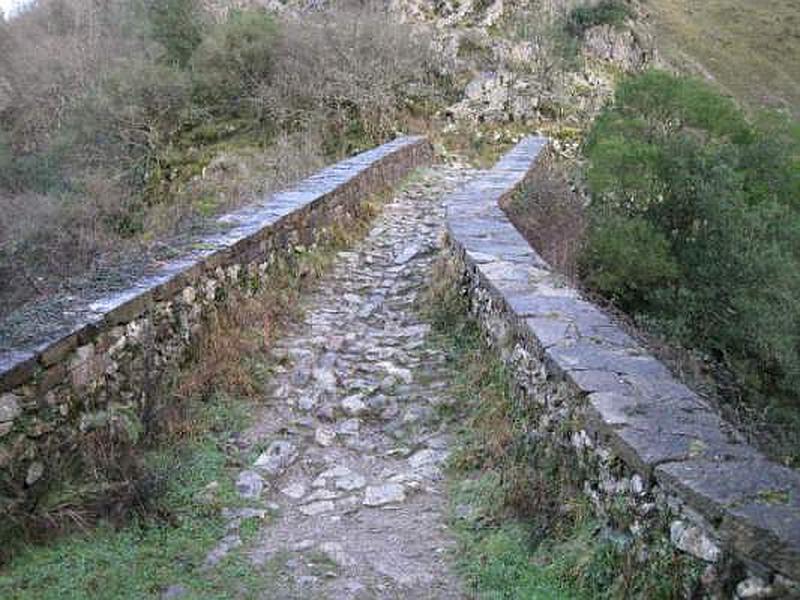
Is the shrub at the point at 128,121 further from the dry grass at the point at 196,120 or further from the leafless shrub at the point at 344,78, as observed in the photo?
the leafless shrub at the point at 344,78

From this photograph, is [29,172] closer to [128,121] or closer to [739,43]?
[128,121]

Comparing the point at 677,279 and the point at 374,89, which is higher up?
the point at 374,89

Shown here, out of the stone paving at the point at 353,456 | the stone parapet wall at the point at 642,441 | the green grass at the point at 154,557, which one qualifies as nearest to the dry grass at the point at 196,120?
the stone paving at the point at 353,456

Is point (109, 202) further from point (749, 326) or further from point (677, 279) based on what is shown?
point (749, 326)

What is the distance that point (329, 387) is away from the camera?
4734 mm

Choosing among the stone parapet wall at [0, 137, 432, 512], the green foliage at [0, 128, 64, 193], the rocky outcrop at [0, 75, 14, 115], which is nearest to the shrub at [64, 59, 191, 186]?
the green foliage at [0, 128, 64, 193]

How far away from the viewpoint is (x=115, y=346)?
372cm

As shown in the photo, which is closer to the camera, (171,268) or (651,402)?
(651,402)

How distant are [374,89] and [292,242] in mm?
9639

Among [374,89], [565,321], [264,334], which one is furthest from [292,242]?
[374,89]

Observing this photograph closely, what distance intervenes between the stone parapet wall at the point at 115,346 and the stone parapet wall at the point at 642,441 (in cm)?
199

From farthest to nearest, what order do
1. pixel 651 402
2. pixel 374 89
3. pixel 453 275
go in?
pixel 374 89
pixel 453 275
pixel 651 402

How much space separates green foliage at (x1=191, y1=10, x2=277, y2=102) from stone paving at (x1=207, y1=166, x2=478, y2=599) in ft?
34.9

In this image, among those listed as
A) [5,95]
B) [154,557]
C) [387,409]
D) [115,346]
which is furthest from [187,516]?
[5,95]
